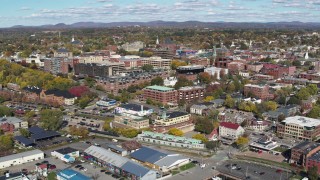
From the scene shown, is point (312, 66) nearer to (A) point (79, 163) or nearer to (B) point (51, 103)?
(B) point (51, 103)

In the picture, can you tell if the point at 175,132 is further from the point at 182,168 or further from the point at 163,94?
the point at 163,94

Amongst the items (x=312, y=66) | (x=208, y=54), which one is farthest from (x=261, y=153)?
(x=208, y=54)

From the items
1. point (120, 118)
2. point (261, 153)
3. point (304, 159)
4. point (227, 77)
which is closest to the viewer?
point (304, 159)

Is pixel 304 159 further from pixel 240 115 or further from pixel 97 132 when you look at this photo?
pixel 97 132

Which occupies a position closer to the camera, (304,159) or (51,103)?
(304,159)

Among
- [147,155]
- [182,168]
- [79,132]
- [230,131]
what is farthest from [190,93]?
[182,168]

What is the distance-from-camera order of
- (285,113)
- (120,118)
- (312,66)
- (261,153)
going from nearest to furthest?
(261,153)
(120,118)
(285,113)
(312,66)
